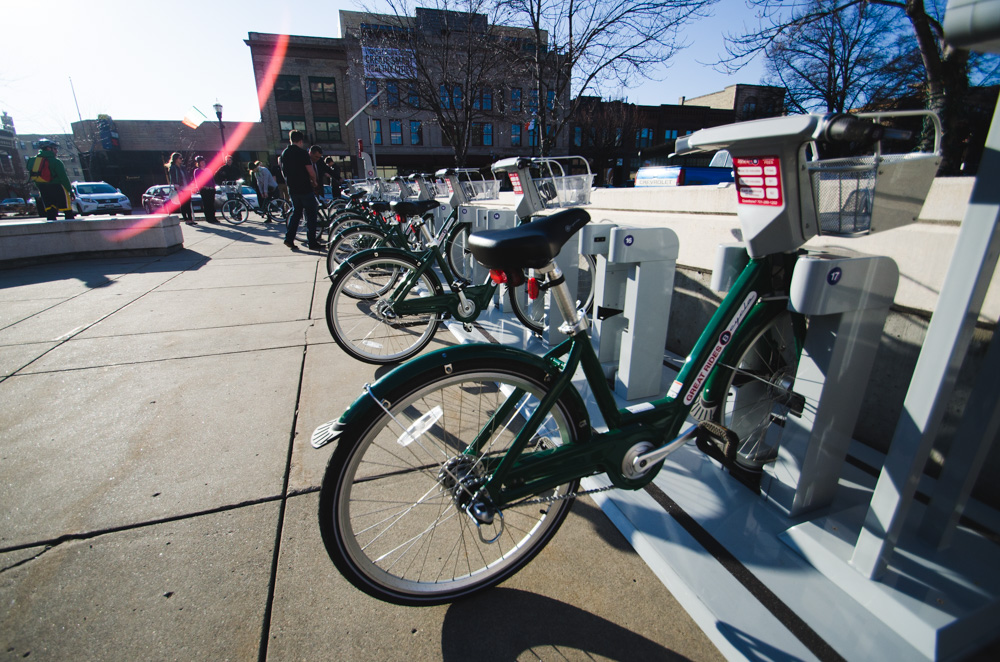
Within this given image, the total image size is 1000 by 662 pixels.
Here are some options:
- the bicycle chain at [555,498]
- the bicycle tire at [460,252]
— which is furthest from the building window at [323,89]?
the bicycle chain at [555,498]

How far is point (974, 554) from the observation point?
1688 mm

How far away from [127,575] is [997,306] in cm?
370

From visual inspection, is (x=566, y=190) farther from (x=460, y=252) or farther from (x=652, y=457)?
(x=652, y=457)

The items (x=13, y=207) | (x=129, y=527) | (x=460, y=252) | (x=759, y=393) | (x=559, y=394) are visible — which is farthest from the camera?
(x=13, y=207)

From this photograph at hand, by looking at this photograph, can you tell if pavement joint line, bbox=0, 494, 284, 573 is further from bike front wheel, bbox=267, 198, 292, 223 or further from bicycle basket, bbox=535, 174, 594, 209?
bike front wheel, bbox=267, 198, 292, 223

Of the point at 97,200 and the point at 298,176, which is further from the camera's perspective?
the point at 97,200

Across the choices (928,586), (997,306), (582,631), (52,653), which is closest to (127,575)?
(52,653)

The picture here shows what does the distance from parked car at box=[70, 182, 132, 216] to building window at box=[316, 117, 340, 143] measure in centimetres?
1860

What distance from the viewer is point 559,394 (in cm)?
152

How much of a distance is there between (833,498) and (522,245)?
1.84 m

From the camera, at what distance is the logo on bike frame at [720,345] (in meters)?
1.74

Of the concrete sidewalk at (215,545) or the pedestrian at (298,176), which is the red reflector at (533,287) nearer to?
the concrete sidewalk at (215,545)

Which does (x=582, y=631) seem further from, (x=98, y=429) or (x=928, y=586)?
(x=98, y=429)

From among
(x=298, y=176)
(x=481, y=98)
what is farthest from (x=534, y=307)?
(x=481, y=98)
